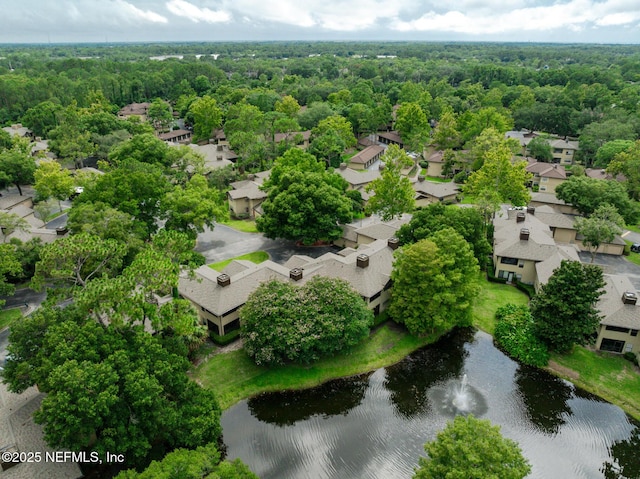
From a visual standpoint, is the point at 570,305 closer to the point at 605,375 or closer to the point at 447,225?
the point at 605,375

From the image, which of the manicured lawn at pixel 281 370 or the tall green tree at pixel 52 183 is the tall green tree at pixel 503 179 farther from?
the tall green tree at pixel 52 183

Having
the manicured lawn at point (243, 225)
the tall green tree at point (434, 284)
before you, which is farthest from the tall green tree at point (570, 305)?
the manicured lawn at point (243, 225)

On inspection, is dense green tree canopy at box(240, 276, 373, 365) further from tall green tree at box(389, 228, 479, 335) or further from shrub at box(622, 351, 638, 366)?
shrub at box(622, 351, 638, 366)

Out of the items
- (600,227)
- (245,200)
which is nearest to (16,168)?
(245,200)

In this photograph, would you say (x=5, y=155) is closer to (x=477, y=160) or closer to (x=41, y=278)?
(x=41, y=278)

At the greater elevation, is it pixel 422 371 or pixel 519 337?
pixel 519 337

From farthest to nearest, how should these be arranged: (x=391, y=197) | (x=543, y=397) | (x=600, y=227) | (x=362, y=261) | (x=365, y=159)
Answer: (x=365, y=159)
(x=391, y=197)
(x=600, y=227)
(x=362, y=261)
(x=543, y=397)
